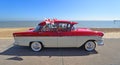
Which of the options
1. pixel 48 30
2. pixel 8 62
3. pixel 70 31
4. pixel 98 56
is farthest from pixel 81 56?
pixel 8 62

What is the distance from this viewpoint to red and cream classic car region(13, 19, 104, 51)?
10.0 metres

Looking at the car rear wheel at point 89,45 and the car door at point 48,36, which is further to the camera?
the car rear wheel at point 89,45

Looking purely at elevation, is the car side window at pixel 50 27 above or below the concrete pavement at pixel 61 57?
above

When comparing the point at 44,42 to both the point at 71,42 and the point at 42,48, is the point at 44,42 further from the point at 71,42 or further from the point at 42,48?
the point at 71,42

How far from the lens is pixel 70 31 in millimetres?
10109

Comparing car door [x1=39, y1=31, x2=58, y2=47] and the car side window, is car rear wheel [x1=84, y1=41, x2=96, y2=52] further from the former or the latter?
the car side window

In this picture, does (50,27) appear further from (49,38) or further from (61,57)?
(61,57)

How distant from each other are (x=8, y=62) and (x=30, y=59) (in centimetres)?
95

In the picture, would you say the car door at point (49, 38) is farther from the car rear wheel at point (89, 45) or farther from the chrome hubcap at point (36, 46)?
the car rear wheel at point (89, 45)

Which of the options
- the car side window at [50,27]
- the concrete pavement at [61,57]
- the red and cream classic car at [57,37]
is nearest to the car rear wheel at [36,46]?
the red and cream classic car at [57,37]

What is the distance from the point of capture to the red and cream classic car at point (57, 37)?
10.0 metres

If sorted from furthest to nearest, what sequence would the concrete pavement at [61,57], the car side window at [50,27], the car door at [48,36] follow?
the car side window at [50,27] → the car door at [48,36] → the concrete pavement at [61,57]

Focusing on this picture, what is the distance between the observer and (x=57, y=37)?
10031mm

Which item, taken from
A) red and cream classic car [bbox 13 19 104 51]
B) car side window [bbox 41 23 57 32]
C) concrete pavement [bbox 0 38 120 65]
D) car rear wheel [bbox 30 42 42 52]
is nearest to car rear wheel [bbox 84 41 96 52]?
red and cream classic car [bbox 13 19 104 51]
